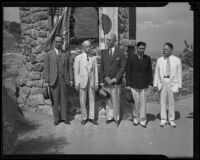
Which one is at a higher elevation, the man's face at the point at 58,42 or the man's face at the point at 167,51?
the man's face at the point at 58,42

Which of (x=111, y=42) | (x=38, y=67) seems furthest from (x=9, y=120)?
(x=111, y=42)

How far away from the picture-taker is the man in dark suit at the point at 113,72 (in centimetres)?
640

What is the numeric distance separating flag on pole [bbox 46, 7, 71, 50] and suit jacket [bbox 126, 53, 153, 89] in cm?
165

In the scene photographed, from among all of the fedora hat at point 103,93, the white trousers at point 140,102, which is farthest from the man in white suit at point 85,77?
the white trousers at point 140,102

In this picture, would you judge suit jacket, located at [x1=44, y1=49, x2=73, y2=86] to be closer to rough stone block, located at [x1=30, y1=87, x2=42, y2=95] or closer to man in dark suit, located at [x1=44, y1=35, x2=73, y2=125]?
man in dark suit, located at [x1=44, y1=35, x2=73, y2=125]

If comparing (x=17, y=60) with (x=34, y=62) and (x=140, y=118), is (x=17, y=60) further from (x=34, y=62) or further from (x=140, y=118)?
(x=140, y=118)

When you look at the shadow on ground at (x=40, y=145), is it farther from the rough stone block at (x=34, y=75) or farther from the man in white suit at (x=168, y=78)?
the man in white suit at (x=168, y=78)

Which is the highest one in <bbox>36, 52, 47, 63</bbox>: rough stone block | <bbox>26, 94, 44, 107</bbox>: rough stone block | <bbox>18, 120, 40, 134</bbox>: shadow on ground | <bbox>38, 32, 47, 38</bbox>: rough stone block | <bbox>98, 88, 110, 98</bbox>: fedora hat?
<bbox>38, 32, 47, 38</bbox>: rough stone block

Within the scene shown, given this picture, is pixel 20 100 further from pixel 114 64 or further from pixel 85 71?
pixel 114 64

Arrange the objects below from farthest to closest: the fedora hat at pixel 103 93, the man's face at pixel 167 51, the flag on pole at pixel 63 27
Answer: the flag on pole at pixel 63 27 < the fedora hat at pixel 103 93 < the man's face at pixel 167 51

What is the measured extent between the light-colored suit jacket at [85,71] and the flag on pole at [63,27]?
844 millimetres

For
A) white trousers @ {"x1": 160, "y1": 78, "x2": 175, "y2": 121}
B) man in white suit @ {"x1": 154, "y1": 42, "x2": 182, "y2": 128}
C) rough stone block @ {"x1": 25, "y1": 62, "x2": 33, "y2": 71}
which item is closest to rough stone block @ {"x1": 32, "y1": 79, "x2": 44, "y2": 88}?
rough stone block @ {"x1": 25, "y1": 62, "x2": 33, "y2": 71}

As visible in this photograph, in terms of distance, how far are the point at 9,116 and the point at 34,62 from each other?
153 cm

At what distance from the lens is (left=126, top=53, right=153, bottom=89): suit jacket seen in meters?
6.32
